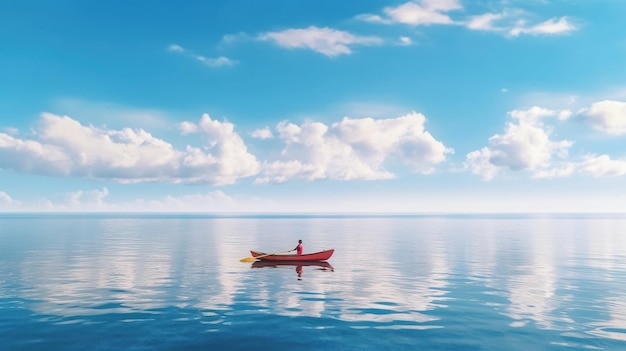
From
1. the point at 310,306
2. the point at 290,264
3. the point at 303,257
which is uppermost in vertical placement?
the point at 303,257

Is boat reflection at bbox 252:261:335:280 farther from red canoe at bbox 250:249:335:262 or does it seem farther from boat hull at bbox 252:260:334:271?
red canoe at bbox 250:249:335:262

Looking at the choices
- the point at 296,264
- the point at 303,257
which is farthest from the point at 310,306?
the point at 303,257

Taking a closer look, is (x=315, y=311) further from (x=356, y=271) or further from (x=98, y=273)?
(x=98, y=273)

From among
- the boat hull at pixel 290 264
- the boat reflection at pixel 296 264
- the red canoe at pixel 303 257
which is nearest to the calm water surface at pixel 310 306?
the boat reflection at pixel 296 264

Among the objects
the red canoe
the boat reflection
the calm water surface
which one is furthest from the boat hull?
the calm water surface

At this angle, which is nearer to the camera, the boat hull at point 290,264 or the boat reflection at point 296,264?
the boat reflection at point 296,264

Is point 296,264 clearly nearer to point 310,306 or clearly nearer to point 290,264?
point 290,264

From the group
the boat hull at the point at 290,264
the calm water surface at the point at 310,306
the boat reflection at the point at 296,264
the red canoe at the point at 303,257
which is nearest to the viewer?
the calm water surface at the point at 310,306

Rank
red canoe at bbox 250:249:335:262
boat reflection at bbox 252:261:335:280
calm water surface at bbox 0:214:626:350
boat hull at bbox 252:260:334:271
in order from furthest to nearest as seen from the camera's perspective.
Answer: red canoe at bbox 250:249:335:262 < boat hull at bbox 252:260:334:271 < boat reflection at bbox 252:261:335:280 < calm water surface at bbox 0:214:626:350

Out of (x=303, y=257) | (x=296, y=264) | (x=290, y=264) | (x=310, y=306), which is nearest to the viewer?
(x=310, y=306)

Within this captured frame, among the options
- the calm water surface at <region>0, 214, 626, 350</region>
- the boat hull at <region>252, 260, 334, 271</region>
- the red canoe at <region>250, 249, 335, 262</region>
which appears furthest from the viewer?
the red canoe at <region>250, 249, 335, 262</region>

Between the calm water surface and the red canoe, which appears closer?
the calm water surface

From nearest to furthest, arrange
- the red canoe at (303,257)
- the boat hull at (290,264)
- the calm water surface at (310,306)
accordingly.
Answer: the calm water surface at (310,306) → the boat hull at (290,264) → the red canoe at (303,257)

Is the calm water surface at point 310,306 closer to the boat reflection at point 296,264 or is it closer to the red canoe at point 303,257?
the boat reflection at point 296,264
